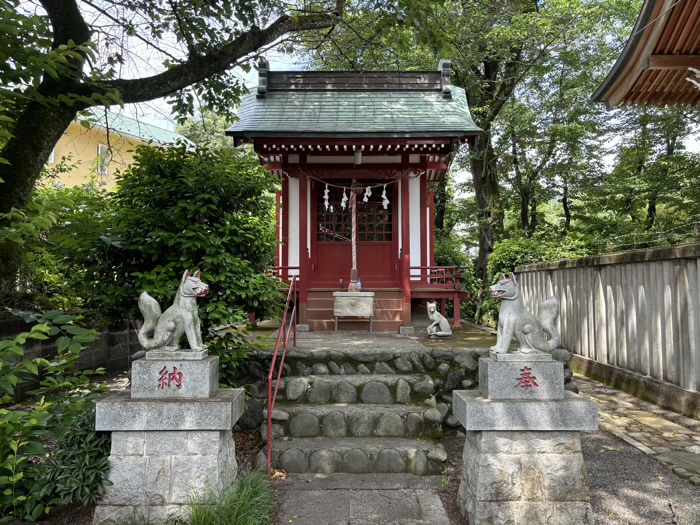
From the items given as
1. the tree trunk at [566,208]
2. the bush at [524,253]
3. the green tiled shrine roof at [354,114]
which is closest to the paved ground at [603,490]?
the green tiled shrine roof at [354,114]

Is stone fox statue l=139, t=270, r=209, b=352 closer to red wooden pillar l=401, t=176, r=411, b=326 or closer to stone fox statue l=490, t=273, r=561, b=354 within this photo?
stone fox statue l=490, t=273, r=561, b=354

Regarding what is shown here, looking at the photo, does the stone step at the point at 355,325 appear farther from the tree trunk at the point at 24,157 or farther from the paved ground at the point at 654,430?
the tree trunk at the point at 24,157

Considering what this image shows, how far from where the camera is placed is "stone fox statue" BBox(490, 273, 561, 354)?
3576 mm

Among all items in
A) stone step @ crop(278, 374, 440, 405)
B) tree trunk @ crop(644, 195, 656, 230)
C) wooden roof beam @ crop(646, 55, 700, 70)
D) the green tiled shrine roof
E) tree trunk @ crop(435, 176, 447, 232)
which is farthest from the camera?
tree trunk @ crop(435, 176, 447, 232)

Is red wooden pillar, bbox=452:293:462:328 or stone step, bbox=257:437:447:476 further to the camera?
red wooden pillar, bbox=452:293:462:328

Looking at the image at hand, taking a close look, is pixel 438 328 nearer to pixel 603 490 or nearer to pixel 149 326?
pixel 603 490

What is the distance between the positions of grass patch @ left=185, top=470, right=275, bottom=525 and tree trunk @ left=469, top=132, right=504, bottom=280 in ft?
44.0

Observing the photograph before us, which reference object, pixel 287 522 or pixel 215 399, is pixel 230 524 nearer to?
pixel 287 522

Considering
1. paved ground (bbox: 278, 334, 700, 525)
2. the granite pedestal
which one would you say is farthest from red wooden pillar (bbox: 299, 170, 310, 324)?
the granite pedestal

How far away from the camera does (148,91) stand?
16.0 ft

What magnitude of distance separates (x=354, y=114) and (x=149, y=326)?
6564mm

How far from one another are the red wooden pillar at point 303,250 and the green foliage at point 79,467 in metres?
4.97

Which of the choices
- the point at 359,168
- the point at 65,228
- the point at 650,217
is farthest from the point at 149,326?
the point at 650,217

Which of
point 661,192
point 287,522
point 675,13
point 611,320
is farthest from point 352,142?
point 661,192
